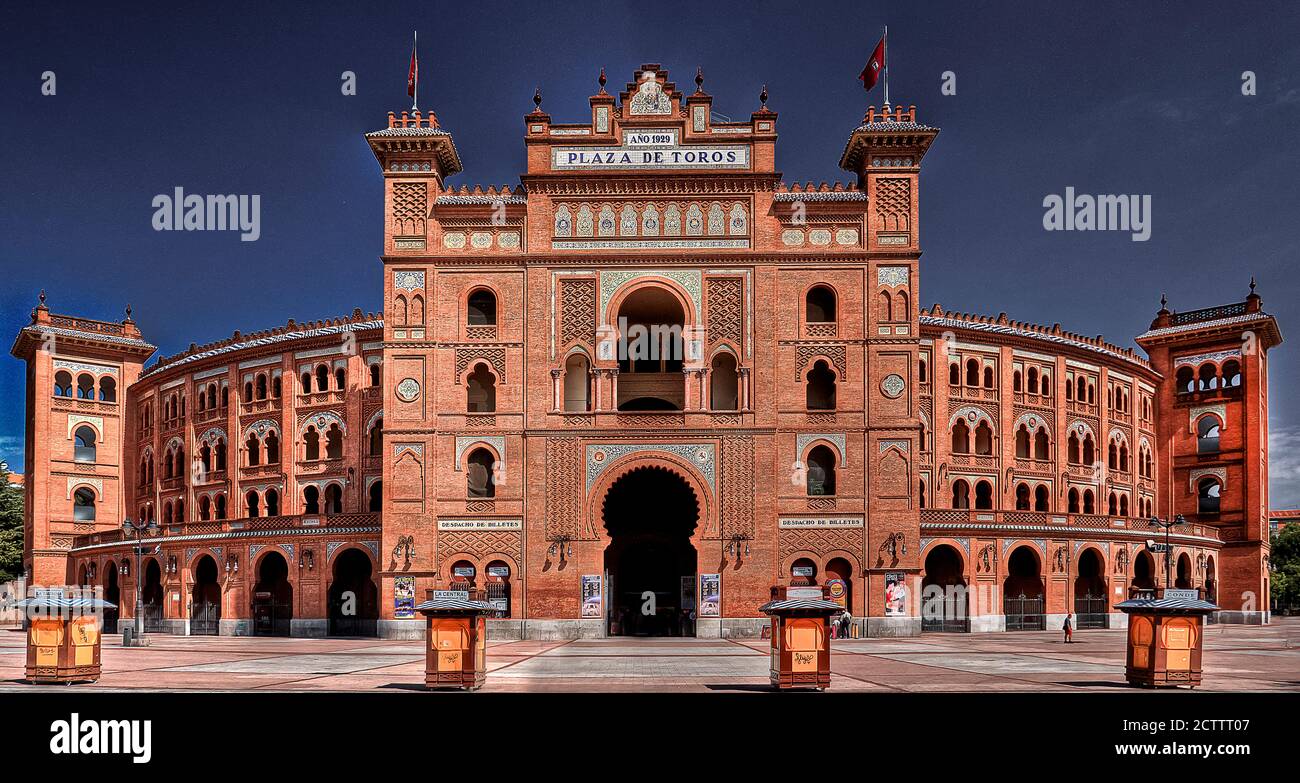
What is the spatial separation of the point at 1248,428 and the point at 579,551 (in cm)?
4153

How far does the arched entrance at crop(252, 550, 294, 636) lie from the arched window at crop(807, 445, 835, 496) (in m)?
22.0

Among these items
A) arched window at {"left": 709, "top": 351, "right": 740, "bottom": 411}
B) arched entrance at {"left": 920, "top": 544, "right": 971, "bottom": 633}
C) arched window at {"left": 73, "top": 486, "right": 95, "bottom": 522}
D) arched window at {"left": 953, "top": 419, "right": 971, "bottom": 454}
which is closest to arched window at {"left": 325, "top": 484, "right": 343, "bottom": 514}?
arched window at {"left": 73, "top": 486, "right": 95, "bottom": 522}

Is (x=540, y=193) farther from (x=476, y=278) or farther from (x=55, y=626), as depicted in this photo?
(x=55, y=626)

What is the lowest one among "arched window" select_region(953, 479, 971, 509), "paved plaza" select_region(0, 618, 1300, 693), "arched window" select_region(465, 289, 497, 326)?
"paved plaza" select_region(0, 618, 1300, 693)

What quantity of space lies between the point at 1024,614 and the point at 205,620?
3578 cm

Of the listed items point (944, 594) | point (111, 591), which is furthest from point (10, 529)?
point (944, 594)

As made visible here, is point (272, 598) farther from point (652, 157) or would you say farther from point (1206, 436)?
point (1206, 436)

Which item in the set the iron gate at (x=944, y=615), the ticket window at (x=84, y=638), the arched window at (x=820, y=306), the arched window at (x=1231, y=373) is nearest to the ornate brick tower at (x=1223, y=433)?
the arched window at (x=1231, y=373)

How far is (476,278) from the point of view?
41812 mm

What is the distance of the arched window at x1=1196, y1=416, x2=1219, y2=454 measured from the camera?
207 ft

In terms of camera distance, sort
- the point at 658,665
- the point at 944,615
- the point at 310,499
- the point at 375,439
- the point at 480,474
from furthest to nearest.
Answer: the point at 310,499 < the point at 375,439 < the point at 944,615 < the point at 480,474 < the point at 658,665

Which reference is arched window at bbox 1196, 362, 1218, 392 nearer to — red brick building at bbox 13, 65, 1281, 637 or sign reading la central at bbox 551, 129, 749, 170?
red brick building at bbox 13, 65, 1281, 637

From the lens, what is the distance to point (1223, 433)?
62500 mm

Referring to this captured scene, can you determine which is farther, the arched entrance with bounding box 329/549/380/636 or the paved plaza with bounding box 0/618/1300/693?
the arched entrance with bounding box 329/549/380/636
